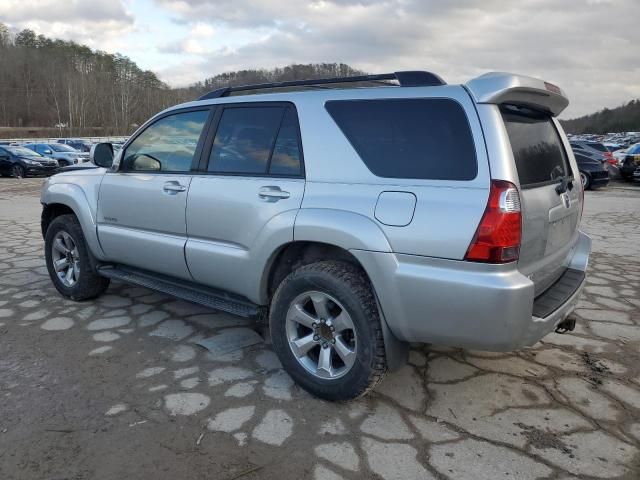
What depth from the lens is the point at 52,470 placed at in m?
2.39

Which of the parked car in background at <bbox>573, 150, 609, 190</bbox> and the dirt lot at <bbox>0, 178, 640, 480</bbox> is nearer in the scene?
the dirt lot at <bbox>0, 178, 640, 480</bbox>

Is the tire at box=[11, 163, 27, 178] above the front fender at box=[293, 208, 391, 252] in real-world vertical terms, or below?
below

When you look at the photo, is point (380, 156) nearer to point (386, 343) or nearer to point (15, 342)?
point (386, 343)

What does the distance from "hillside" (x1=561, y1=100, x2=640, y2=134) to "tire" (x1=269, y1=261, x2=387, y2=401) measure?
10864 centimetres

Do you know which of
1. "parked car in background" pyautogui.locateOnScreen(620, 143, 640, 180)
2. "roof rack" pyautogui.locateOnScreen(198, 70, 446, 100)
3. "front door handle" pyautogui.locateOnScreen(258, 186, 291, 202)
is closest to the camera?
"roof rack" pyautogui.locateOnScreen(198, 70, 446, 100)

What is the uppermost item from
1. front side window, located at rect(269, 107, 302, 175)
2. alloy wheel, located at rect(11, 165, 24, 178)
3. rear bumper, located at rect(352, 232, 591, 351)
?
front side window, located at rect(269, 107, 302, 175)

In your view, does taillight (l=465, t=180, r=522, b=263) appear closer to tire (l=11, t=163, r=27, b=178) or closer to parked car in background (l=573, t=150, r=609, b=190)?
parked car in background (l=573, t=150, r=609, b=190)

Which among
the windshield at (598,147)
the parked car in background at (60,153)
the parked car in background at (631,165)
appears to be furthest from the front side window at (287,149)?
the parked car in background at (60,153)

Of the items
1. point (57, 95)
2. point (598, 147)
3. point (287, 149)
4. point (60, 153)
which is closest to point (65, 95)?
Answer: point (57, 95)

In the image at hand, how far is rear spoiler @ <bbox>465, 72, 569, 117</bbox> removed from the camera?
8.35 ft

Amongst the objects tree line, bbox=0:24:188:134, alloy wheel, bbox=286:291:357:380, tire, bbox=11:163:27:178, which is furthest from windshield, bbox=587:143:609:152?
tree line, bbox=0:24:188:134

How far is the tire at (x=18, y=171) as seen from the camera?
2045cm

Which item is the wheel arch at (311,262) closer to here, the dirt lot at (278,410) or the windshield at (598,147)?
the dirt lot at (278,410)

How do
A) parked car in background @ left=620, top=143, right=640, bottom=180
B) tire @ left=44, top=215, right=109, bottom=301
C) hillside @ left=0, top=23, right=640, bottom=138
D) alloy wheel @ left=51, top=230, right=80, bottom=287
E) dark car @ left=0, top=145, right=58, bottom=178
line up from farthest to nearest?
hillside @ left=0, top=23, right=640, bottom=138
dark car @ left=0, top=145, right=58, bottom=178
parked car in background @ left=620, top=143, right=640, bottom=180
alloy wheel @ left=51, top=230, right=80, bottom=287
tire @ left=44, top=215, right=109, bottom=301
